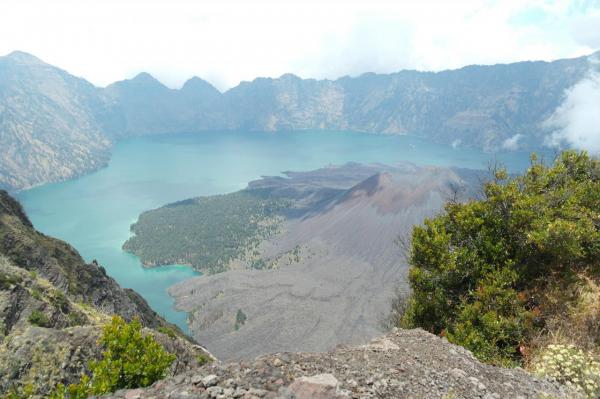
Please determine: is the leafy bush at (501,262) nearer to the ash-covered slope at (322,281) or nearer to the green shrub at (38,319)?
the green shrub at (38,319)

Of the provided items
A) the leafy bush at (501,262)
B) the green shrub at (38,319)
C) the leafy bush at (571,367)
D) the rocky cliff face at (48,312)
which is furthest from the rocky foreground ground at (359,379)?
the green shrub at (38,319)

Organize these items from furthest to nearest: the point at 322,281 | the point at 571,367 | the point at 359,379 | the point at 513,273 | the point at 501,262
Result: the point at 322,281 → the point at 501,262 → the point at 513,273 → the point at 571,367 → the point at 359,379

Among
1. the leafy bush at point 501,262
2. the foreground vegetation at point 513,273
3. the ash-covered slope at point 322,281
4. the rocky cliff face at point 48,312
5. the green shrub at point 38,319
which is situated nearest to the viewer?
the foreground vegetation at point 513,273

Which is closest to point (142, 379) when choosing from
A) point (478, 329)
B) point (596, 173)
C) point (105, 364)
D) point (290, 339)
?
point (105, 364)

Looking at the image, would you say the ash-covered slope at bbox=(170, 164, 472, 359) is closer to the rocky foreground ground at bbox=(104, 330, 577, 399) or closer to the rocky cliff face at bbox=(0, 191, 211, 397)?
the rocky cliff face at bbox=(0, 191, 211, 397)

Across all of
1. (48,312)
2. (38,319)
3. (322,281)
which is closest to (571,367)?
(38,319)

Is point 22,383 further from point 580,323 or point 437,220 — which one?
point 580,323

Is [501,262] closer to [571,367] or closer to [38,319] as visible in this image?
[571,367]

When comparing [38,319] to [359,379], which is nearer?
[359,379]
